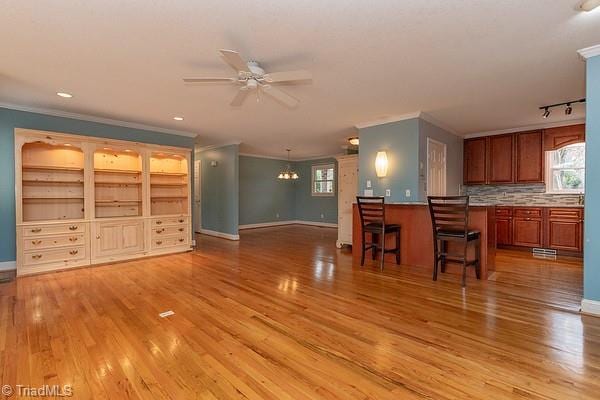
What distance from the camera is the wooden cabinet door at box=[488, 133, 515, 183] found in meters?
5.79

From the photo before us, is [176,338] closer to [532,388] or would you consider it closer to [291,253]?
[532,388]

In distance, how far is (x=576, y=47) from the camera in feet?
8.35

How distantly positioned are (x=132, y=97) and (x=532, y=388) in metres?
4.84

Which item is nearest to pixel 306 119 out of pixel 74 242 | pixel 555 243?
pixel 74 242

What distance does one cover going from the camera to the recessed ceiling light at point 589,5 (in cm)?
189

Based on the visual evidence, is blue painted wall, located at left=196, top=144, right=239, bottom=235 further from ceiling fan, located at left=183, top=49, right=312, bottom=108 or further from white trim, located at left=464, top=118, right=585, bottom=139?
white trim, located at left=464, top=118, right=585, bottom=139

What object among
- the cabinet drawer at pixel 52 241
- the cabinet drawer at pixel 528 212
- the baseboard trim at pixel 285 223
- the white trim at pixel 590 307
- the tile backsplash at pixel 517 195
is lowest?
the white trim at pixel 590 307

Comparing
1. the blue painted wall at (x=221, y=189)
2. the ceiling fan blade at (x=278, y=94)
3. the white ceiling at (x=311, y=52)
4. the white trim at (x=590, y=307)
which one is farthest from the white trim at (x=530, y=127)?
the blue painted wall at (x=221, y=189)

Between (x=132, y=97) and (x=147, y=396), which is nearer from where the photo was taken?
(x=147, y=396)

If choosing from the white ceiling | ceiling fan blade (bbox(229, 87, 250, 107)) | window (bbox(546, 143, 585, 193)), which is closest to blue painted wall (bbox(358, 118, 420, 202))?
the white ceiling

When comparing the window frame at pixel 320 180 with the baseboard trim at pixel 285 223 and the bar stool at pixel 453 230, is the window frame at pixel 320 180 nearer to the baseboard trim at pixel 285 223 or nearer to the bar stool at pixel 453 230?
the baseboard trim at pixel 285 223

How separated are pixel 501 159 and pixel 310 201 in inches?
225

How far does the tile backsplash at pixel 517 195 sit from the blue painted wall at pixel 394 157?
2.61 m

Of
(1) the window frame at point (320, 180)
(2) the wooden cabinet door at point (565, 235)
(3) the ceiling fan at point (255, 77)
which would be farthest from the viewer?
(1) the window frame at point (320, 180)
